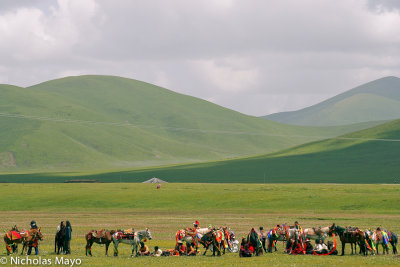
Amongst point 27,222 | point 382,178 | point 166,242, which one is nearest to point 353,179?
point 382,178

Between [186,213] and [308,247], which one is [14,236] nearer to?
[308,247]

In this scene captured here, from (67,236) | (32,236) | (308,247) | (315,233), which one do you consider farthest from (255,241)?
(32,236)

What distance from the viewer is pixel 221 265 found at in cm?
3359

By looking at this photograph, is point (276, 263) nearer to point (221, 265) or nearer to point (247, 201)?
point (221, 265)

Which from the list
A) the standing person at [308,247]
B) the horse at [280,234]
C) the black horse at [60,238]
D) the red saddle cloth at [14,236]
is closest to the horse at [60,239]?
the black horse at [60,238]

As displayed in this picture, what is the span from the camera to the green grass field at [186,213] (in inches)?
1421

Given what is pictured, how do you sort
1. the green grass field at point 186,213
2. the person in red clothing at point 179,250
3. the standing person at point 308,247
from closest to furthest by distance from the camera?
the green grass field at point 186,213, the person in red clothing at point 179,250, the standing person at point 308,247

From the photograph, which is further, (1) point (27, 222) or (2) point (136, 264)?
(1) point (27, 222)

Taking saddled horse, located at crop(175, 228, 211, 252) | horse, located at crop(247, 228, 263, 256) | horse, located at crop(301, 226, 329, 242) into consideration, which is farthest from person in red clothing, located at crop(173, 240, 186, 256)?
horse, located at crop(301, 226, 329, 242)

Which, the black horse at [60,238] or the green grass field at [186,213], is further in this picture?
the black horse at [60,238]

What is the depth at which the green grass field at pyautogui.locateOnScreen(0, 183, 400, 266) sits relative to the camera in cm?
3609

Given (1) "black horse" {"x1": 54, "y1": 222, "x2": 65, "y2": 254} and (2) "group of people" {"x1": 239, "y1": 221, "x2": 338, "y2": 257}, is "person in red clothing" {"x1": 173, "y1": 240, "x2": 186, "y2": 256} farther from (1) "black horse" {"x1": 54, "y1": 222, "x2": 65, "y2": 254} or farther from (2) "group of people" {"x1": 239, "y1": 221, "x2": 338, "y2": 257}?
(1) "black horse" {"x1": 54, "y1": 222, "x2": 65, "y2": 254}

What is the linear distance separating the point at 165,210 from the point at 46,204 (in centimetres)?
2105

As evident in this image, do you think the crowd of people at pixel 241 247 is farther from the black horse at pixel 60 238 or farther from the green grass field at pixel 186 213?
the green grass field at pixel 186 213
